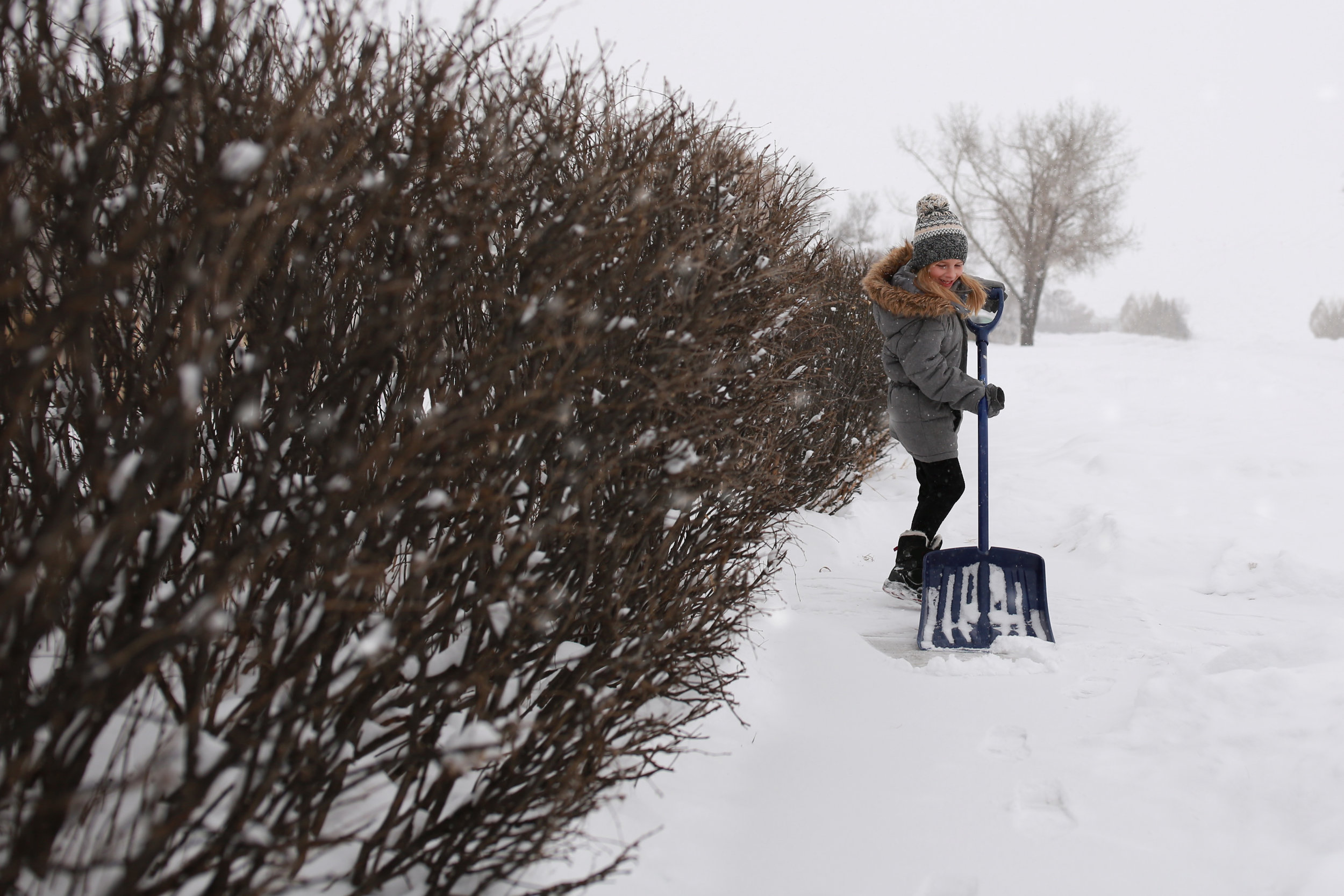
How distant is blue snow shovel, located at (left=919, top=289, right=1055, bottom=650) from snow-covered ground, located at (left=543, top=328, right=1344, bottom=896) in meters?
0.16

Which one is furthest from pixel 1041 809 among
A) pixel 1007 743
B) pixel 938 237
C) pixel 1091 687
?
pixel 938 237

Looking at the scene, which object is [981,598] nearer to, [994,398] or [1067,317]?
[994,398]

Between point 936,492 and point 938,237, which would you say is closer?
point 938,237

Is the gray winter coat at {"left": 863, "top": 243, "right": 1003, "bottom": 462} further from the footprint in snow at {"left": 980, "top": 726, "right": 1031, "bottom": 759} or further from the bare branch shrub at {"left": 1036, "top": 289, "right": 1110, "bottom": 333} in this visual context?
the bare branch shrub at {"left": 1036, "top": 289, "right": 1110, "bottom": 333}

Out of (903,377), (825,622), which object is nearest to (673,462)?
(825,622)

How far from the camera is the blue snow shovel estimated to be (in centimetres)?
316

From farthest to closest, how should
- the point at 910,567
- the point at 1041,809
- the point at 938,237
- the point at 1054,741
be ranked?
the point at 910,567
the point at 938,237
the point at 1054,741
the point at 1041,809

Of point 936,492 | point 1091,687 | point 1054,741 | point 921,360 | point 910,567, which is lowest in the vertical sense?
point 1054,741

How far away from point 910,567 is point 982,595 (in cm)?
47

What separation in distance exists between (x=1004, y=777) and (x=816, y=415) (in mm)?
3443

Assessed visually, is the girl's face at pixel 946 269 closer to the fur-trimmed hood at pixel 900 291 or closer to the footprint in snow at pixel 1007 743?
the fur-trimmed hood at pixel 900 291

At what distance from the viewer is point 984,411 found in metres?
3.51

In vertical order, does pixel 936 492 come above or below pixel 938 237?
below

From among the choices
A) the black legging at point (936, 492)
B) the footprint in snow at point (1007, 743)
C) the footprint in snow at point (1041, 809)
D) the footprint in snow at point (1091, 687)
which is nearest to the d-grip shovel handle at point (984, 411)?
the black legging at point (936, 492)
